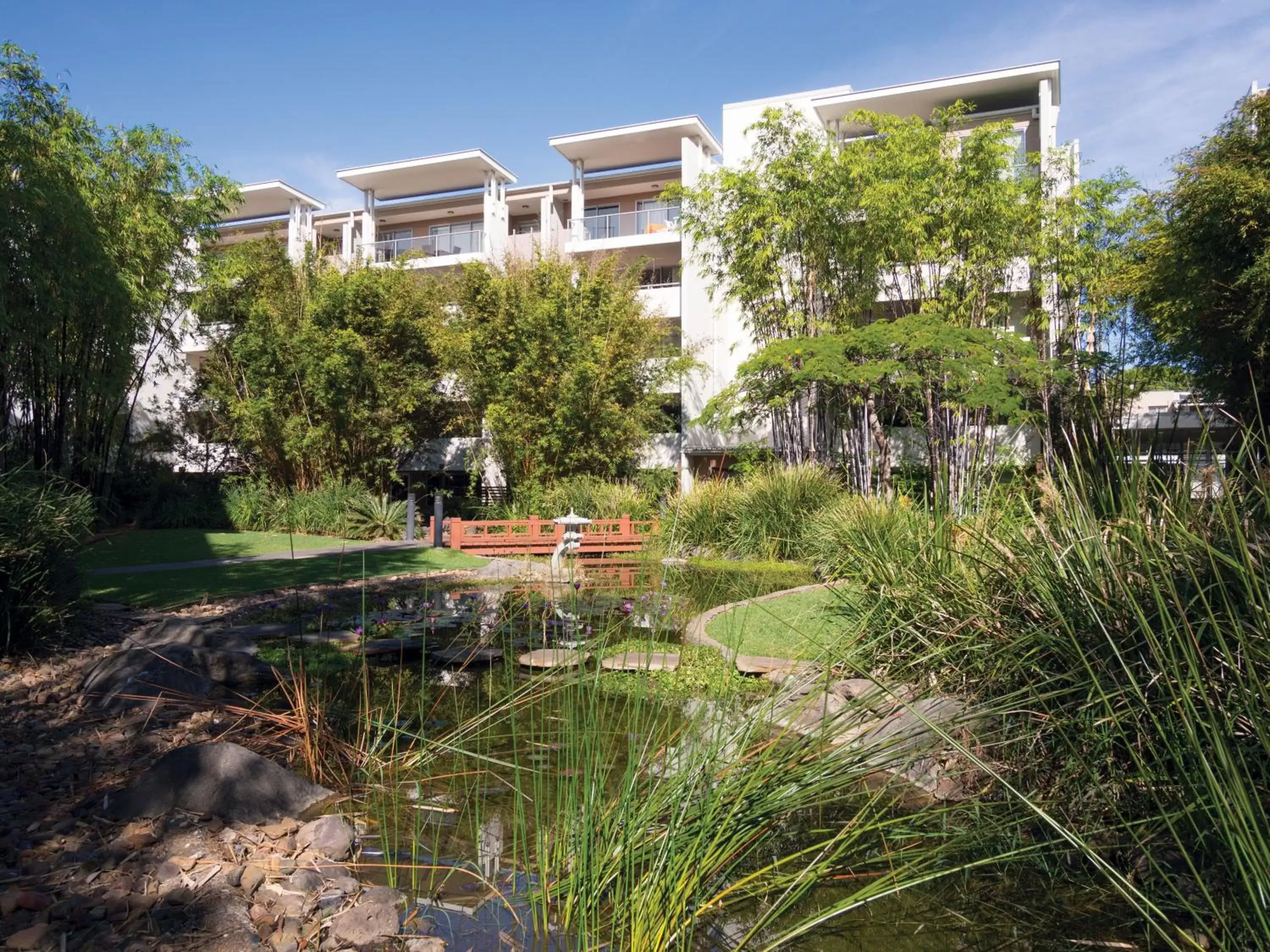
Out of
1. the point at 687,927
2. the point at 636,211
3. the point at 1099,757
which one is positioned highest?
the point at 636,211

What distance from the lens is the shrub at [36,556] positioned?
5.55m

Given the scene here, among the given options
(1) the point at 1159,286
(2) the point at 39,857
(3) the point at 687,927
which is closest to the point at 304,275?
(1) the point at 1159,286

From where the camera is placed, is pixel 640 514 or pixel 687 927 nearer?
pixel 687 927

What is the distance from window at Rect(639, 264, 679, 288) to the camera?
23391 millimetres

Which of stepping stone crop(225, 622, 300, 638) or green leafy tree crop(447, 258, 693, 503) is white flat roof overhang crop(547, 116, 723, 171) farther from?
stepping stone crop(225, 622, 300, 638)

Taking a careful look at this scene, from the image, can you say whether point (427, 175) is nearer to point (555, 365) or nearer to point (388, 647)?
point (555, 365)

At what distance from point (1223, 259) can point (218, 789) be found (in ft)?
45.1

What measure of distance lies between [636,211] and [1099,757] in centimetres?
2135

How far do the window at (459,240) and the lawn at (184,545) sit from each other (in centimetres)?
1112

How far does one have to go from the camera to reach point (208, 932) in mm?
2543

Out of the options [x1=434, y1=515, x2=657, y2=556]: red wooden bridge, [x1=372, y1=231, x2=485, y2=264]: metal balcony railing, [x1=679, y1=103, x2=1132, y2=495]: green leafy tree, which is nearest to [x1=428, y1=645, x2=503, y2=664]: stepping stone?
[x1=434, y1=515, x2=657, y2=556]: red wooden bridge

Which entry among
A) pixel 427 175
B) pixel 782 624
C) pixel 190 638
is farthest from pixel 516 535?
pixel 427 175

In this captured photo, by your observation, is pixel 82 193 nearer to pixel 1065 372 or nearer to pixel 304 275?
pixel 304 275

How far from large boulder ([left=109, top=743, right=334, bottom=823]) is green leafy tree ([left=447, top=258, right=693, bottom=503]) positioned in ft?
45.5
